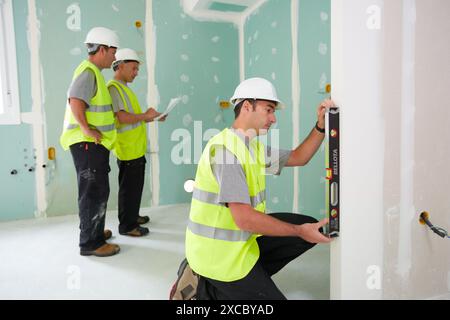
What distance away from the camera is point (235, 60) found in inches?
143

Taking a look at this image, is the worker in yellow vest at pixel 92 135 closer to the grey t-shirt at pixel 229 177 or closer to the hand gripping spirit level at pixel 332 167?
the grey t-shirt at pixel 229 177

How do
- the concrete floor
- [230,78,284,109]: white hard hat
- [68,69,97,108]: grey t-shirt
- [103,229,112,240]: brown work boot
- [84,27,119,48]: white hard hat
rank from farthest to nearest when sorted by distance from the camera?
[103,229,112,240]: brown work boot
[84,27,119,48]: white hard hat
[68,69,97,108]: grey t-shirt
the concrete floor
[230,78,284,109]: white hard hat

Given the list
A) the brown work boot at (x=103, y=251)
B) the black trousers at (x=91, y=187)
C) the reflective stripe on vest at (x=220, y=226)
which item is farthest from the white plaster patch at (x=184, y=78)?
the reflective stripe on vest at (x=220, y=226)

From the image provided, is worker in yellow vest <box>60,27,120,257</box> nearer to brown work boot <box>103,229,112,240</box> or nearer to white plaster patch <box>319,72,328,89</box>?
brown work boot <box>103,229,112,240</box>

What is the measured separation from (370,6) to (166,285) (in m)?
1.59

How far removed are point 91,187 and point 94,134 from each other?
1.11ft

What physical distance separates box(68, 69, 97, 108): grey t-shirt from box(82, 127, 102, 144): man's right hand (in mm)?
165

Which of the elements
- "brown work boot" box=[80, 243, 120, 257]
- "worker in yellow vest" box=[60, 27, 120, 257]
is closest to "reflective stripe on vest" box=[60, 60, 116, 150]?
"worker in yellow vest" box=[60, 27, 120, 257]

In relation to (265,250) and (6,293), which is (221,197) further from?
(6,293)

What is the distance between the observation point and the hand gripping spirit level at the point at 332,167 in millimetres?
1212

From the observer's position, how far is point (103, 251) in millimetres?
2174

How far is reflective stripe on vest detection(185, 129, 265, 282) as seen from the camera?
129 cm

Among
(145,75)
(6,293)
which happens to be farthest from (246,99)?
(145,75)

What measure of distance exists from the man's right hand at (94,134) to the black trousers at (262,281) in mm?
1160
